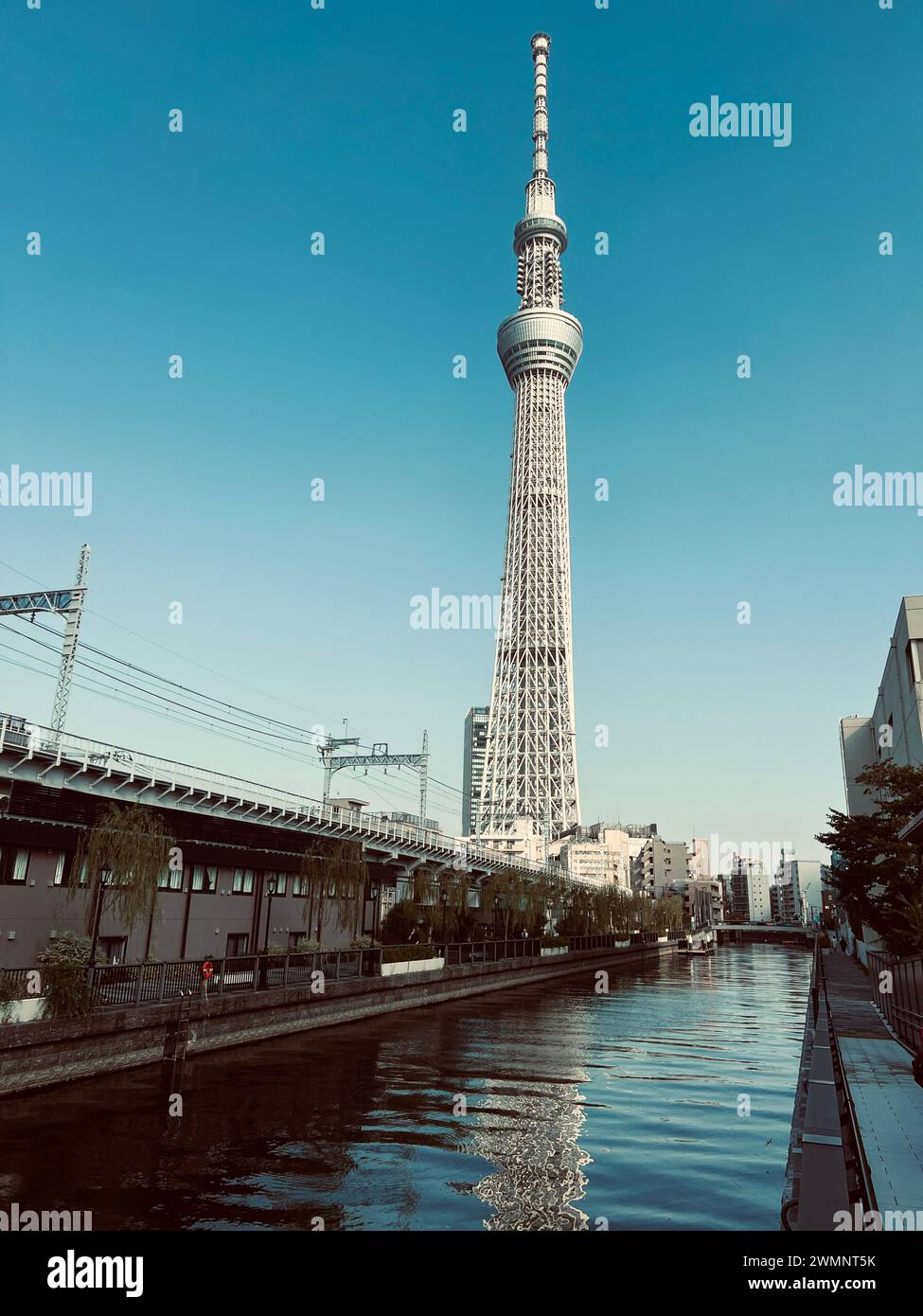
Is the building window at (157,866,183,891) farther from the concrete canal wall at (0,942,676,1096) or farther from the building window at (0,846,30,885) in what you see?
the concrete canal wall at (0,942,676,1096)

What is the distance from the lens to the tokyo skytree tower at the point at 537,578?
510 feet

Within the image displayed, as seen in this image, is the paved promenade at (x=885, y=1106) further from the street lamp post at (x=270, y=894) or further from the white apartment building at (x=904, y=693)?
the street lamp post at (x=270, y=894)

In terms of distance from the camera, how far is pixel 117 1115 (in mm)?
17406

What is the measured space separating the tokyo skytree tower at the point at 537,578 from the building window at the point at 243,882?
354 ft

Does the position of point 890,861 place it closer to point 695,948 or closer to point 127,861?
point 127,861

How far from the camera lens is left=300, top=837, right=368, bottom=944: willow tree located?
43.4 m

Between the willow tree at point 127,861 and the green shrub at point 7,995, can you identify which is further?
the willow tree at point 127,861

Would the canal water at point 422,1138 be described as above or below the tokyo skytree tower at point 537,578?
below

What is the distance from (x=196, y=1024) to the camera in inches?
974

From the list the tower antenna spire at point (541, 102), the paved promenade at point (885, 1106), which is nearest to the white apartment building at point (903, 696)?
the paved promenade at point (885, 1106)

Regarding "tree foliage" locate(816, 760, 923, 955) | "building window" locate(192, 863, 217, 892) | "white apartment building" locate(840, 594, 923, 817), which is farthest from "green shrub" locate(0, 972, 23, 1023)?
"white apartment building" locate(840, 594, 923, 817)

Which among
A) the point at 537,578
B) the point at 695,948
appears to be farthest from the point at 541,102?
the point at 695,948

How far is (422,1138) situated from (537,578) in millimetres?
147777
